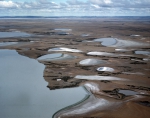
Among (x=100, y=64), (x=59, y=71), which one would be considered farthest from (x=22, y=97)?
(x=100, y=64)

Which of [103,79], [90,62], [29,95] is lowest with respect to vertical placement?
[29,95]

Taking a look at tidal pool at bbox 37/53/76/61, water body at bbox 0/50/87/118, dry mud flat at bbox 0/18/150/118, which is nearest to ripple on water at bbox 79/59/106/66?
dry mud flat at bbox 0/18/150/118

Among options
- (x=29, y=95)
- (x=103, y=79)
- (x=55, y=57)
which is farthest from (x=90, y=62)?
(x=29, y=95)

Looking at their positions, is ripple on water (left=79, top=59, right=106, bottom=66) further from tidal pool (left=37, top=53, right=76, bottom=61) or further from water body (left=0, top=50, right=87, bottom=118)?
water body (left=0, top=50, right=87, bottom=118)

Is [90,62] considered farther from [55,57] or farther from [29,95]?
[29,95]

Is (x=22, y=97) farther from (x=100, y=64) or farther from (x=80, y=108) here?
(x=100, y=64)

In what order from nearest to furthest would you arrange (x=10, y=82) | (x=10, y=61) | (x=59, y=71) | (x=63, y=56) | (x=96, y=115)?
(x=96, y=115) < (x=10, y=82) < (x=59, y=71) < (x=10, y=61) < (x=63, y=56)

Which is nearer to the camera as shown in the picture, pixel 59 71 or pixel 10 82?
pixel 10 82

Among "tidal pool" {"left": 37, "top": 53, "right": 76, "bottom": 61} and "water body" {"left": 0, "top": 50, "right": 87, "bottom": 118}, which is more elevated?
"tidal pool" {"left": 37, "top": 53, "right": 76, "bottom": 61}
